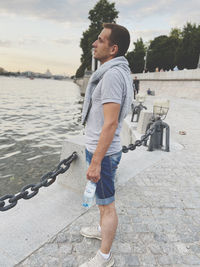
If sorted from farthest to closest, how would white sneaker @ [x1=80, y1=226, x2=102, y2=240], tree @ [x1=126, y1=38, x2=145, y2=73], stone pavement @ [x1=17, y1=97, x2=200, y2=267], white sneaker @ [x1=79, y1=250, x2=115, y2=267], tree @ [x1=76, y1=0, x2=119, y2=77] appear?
tree @ [x1=126, y1=38, x2=145, y2=73] < tree @ [x1=76, y1=0, x2=119, y2=77] < white sneaker @ [x1=80, y1=226, x2=102, y2=240] < stone pavement @ [x1=17, y1=97, x2=200, y2=267] < white sneaker @ [x1=79, y1=250, x2=115, y2=267]

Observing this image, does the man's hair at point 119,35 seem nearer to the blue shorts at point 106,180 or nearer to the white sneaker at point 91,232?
the blue shorts at point 106,180

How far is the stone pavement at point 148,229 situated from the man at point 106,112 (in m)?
0.30

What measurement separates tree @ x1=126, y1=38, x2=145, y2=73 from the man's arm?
67597 mm

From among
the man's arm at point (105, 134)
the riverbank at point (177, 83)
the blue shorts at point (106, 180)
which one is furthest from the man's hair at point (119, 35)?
the riverbank at point (177, 83)

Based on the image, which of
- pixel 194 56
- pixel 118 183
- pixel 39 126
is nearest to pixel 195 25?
pixel 194 56

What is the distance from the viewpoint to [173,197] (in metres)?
3.73

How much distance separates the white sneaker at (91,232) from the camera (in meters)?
2.61

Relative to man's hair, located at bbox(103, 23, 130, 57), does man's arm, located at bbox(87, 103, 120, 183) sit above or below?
below

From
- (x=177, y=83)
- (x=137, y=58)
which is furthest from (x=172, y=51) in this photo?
(x=177, y=83)

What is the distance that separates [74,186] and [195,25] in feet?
171

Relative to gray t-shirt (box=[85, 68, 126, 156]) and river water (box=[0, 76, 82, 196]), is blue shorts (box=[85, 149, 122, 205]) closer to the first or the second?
gray t-shirt (box=[85, 68, 126, 156])

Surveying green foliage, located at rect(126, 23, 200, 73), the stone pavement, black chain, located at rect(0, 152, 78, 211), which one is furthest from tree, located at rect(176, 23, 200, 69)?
black chain, located at rect(0, 152, 78, 211)

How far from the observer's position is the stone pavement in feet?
7.82

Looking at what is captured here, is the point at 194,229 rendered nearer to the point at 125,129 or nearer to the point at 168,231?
the point at 168,231
